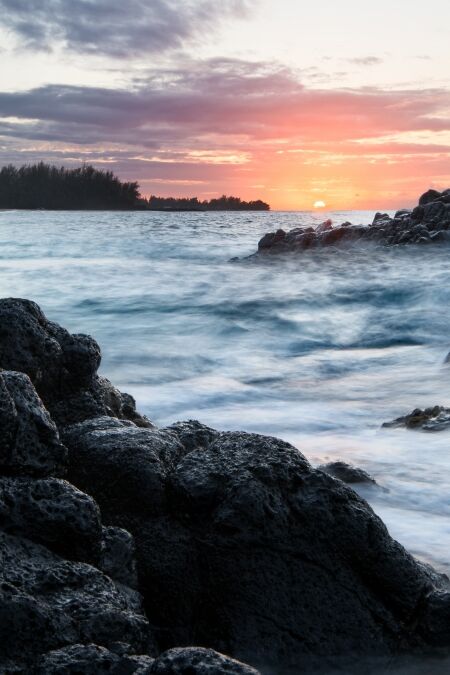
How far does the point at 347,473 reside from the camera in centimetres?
559

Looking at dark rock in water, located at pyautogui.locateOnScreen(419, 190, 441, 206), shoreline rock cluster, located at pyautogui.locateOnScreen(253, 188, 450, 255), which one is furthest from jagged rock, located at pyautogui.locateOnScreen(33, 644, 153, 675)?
dark rock in water, located at pyautogui.locateOnScreen(419, 190, 441, 206)

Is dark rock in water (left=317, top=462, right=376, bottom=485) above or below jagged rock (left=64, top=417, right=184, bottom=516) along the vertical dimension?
below

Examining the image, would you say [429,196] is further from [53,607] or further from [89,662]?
[89,662]

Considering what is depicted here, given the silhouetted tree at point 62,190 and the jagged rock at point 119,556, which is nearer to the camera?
the jagged rock at point 119,556

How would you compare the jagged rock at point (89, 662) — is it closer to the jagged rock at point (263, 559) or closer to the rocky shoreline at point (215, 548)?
the rocky shoreline at point (215, 548)

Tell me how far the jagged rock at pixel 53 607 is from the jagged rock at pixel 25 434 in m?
0.33

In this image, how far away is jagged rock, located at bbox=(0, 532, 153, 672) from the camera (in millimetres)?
2416

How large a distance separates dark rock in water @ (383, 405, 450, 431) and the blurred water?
0.56ft

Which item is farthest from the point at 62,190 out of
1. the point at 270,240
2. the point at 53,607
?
the point at 53,607

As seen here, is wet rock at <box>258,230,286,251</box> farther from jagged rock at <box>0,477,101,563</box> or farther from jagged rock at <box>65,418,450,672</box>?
jagged rock at <box>0,477,101,563</box>

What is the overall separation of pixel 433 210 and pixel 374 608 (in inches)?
966

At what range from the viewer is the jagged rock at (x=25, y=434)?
2.99 metres

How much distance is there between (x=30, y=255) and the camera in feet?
99.0

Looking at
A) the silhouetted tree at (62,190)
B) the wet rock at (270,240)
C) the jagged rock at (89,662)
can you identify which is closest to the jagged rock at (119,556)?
the jagged rock at (89,662)
